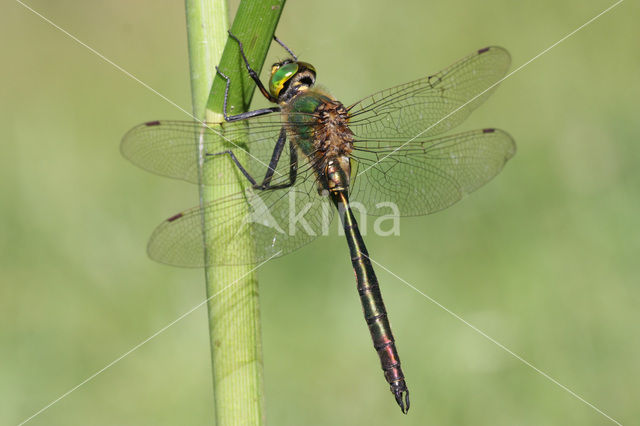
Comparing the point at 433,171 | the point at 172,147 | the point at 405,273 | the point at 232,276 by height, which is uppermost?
the point at 172,147

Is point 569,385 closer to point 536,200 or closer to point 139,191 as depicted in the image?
point 536,200

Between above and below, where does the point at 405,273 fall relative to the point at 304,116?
below

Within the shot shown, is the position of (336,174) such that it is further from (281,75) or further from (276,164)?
(281,75)

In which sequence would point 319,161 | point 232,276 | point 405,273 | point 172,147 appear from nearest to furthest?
point 232,276 < point 172,147 < point 319,161 < point 405,273

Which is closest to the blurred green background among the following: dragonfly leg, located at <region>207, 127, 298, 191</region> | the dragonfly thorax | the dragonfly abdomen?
the dragonfly abdomen

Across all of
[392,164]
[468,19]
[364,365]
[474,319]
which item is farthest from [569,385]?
[468,19]

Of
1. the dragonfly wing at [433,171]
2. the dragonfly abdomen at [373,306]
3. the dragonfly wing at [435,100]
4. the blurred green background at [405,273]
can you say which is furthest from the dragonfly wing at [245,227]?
the blurred green background at [405,273]

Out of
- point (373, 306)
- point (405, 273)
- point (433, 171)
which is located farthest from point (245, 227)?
point (405, 273)

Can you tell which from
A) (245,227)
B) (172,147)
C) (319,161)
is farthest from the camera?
(319,161)
